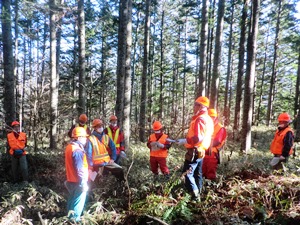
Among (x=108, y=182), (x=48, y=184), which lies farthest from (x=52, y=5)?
(x=108, y=182)

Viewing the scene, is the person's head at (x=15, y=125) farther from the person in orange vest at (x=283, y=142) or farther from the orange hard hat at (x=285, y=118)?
the orange hard hat at (x=285, y=118)

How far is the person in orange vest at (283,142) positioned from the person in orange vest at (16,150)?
780 cm

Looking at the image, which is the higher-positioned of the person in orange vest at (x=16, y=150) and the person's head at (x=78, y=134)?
the person's head at (x=78, y=134)

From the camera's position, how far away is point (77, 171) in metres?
4.85

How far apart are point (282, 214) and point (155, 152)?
4418 mm

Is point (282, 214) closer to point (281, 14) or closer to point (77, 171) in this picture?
point (77, 171)

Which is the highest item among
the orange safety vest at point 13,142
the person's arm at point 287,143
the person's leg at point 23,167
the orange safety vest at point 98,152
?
the person's arm at point 287,143

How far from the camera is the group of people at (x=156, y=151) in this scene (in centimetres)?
486

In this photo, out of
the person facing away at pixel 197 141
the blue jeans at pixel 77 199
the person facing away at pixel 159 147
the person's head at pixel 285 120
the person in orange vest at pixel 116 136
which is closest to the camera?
the person facing away at pixel 197 141

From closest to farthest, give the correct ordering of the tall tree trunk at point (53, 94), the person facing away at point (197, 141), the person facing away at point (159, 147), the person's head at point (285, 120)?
the person facing away at point (197, 141) → the person's head at point (285, 120) → the person facing away at point (159, 147) → the tall tree trunk at point (53, 94)

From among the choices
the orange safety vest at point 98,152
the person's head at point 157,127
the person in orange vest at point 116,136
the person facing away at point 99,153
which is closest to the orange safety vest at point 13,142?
the person in orange vest at point 116,136

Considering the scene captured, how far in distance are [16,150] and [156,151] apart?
15.7 feet

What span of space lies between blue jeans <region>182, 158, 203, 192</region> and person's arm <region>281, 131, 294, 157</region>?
245 centimetres

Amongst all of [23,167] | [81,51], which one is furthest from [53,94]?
[23,167]
